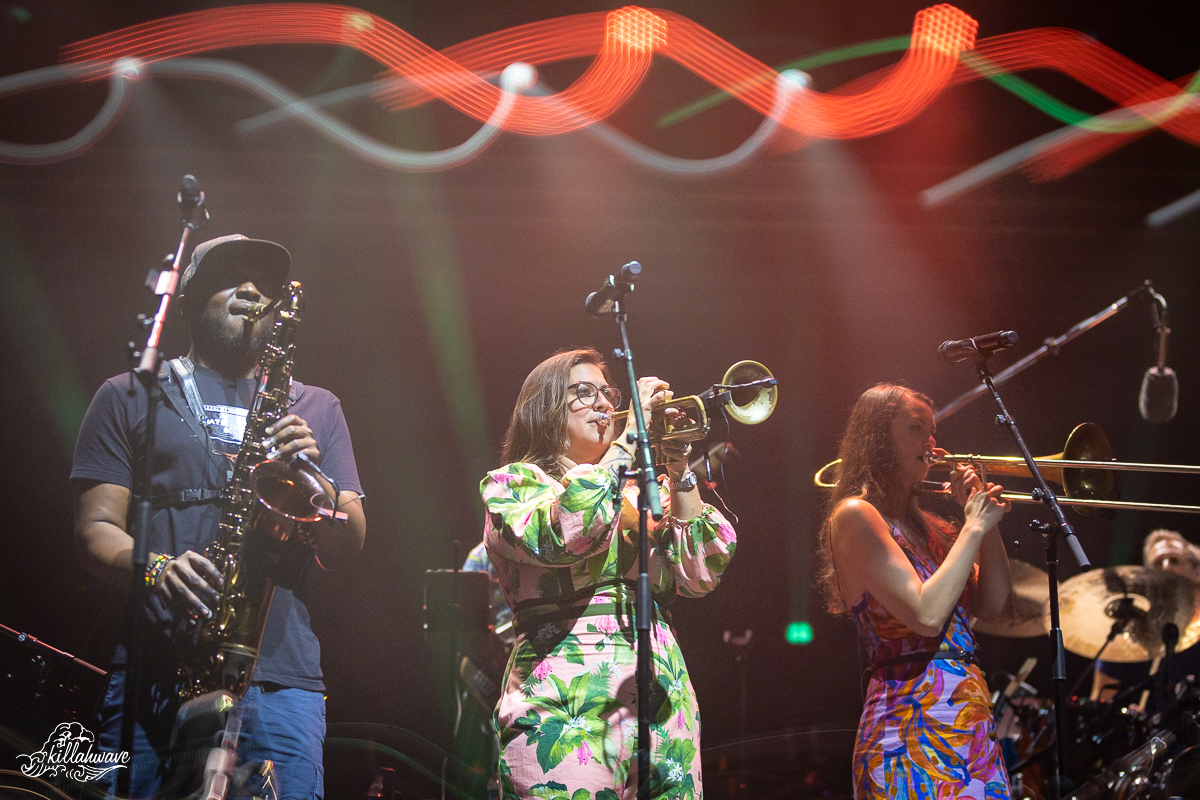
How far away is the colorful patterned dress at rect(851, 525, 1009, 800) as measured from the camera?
98.3 inches

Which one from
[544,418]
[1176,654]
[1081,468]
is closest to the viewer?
[544,418]

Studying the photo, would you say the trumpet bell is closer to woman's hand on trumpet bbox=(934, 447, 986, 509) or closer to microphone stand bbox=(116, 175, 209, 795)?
woman's hand on trumpet bbox=(934, 447, 986, 509)

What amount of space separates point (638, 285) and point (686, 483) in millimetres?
3963

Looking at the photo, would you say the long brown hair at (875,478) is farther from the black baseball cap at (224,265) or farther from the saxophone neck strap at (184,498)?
the black baseball cap at (224,265)

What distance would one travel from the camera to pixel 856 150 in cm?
552

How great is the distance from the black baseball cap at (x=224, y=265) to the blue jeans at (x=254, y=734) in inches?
48.6

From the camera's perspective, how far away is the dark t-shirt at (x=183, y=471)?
98.0 inches

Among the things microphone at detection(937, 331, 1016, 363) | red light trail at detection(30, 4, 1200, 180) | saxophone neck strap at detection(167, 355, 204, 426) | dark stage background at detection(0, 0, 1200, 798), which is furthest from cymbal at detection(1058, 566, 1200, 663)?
saxophone neck strap at detection(167, 355, 204, 426)

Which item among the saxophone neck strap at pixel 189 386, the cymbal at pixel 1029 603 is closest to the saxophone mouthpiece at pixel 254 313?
the saxophone neck strap at pixel 189 386

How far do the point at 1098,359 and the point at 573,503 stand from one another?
6.04 meters

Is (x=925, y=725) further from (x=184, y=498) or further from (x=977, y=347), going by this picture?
(x=184, y=498)

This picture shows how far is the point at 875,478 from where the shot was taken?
310 centimetres

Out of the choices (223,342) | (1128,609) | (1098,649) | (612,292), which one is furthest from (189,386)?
(1098,649)

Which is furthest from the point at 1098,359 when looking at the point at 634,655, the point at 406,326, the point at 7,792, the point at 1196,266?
the point at 7,792
